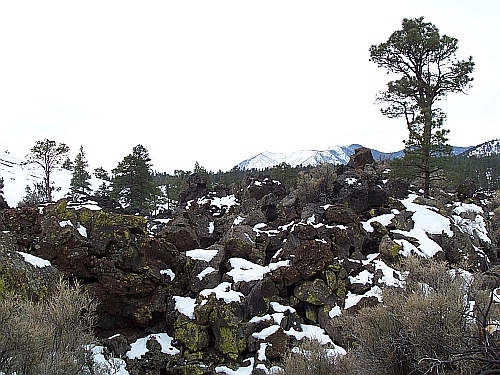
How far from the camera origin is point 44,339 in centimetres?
905

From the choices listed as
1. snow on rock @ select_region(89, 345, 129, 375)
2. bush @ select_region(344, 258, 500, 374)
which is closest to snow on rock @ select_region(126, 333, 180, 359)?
snow on rock @ select_region(89, 345, 129, 375)

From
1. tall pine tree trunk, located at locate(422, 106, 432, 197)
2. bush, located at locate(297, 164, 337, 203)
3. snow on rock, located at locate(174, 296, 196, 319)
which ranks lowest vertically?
snow on rock, located at locate(174, 296, 196, 319)

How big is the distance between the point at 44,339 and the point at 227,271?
10.6 metres

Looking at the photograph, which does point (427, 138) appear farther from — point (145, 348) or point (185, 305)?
point (145, 348)

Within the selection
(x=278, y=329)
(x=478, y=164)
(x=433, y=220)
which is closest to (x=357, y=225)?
(x=433, y=220)

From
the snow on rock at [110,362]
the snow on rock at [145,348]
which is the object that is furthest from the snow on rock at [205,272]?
the snow on rock at [110,362]

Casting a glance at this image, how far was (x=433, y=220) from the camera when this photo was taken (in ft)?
71.2

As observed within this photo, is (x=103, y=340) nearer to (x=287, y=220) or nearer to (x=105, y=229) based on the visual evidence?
(x=105, y=229)

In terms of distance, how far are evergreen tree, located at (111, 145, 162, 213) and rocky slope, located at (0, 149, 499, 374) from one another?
22248 millimetres

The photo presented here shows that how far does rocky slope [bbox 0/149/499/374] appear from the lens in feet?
50.2

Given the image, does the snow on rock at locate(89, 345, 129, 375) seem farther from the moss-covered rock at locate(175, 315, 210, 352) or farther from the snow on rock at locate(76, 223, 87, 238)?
the snow on rock at locate(76, 223, 87, 238)

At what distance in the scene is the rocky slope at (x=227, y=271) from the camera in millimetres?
15312

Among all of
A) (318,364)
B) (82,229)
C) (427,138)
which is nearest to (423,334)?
(318,364)

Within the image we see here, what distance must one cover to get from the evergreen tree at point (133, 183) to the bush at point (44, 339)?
32.9 metres
